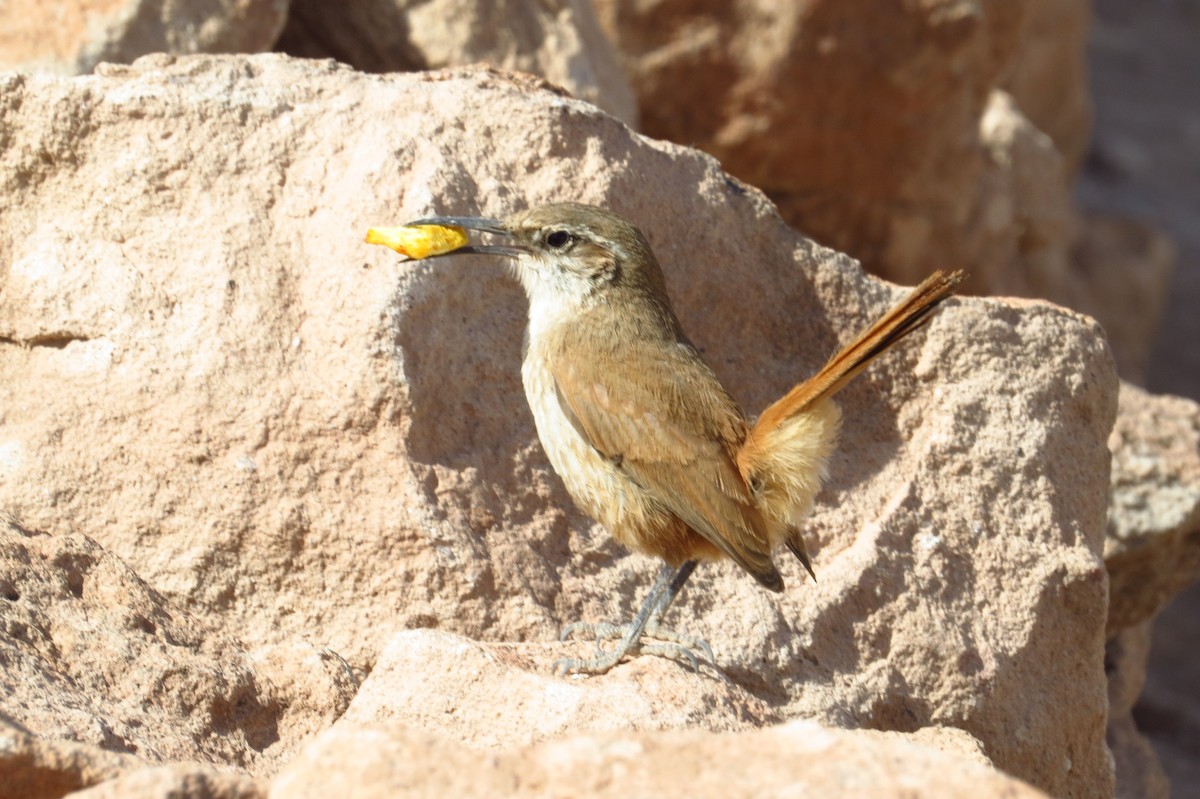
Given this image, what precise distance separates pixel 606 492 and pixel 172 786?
1834 mm

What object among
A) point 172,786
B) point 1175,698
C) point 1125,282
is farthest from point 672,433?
point 1125,282

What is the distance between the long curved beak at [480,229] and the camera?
13.9ft

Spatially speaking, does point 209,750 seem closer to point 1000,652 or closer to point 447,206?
Answer: point 447,206

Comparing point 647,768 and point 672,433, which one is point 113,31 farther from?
point 647,768

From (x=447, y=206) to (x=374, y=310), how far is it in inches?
17.7

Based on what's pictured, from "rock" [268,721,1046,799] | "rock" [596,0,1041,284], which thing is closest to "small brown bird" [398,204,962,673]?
"rock" [268,721,1046,799]

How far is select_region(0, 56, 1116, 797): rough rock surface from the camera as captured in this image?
4086mm

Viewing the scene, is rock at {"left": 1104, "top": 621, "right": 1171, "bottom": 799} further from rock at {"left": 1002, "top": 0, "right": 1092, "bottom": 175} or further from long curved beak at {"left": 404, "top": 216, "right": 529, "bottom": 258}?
rock at {"left": 1002, "top": 0, "right": 1092, "bottom": 175}

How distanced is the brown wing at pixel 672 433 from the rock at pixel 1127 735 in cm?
249

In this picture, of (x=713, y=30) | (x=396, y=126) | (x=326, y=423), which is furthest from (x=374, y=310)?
(x=713, y=30)

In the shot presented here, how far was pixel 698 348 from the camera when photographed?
485cm

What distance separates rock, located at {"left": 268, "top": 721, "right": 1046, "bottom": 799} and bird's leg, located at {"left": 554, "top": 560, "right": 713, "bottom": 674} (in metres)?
1.19

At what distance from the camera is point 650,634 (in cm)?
415

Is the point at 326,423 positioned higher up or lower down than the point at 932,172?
lower down
